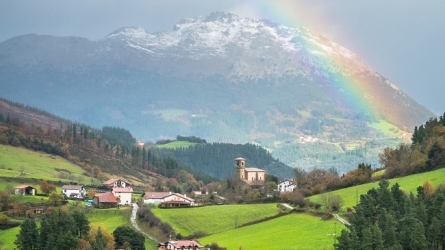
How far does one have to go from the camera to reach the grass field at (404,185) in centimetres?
10175

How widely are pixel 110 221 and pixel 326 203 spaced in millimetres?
31779

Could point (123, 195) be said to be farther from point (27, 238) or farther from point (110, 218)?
point (27, 238)

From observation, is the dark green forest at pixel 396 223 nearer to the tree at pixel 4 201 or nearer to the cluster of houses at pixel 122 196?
the cluster of houses at pixel 122 196

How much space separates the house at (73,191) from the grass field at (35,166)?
1395cm

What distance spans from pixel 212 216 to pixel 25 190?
36889 mm

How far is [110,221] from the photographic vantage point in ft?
368

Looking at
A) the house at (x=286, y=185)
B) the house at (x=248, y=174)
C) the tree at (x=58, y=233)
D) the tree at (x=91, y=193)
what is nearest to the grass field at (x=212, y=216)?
the tree at (x=58, y=233)

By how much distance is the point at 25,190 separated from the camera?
13162cm

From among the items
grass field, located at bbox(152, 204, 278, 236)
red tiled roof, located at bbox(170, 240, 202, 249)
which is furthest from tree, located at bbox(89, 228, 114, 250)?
grass field, located at bbox(152, 204, 278, 236)

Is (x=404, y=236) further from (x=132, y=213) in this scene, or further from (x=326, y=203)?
(x=132, y=213)

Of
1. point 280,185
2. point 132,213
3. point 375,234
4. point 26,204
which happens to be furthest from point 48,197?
point 375,234

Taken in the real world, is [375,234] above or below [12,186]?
below

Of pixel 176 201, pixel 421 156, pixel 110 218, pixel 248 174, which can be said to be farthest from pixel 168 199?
pixel 421 156

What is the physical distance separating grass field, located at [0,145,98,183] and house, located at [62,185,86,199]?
13955 mm
